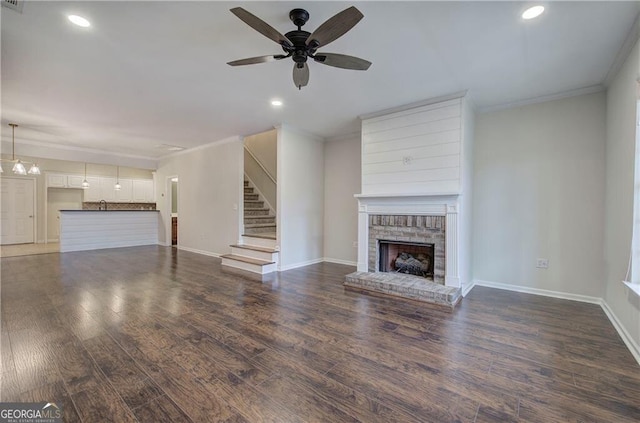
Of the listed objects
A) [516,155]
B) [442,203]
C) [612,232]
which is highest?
[516,155]

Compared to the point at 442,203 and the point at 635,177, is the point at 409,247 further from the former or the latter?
the point at 635,177

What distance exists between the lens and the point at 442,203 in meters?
3.65

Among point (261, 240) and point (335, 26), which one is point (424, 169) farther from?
point (261, 240)

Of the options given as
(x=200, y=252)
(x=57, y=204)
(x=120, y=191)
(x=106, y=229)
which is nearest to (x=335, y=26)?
(x=200, y=252)

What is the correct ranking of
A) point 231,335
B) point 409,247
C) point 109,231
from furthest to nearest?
point 109,231, point 409,247, point 231,335

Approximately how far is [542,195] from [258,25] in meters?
3.98

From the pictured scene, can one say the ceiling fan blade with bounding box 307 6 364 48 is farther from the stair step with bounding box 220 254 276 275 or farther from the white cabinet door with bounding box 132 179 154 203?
the white cabinet door with bounding box 132 179 154 203

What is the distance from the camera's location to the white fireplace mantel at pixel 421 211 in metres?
3.55

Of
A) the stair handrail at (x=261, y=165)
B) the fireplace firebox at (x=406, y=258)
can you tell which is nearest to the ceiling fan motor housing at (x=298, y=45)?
the fireplace firebox at (x=406, y=258)

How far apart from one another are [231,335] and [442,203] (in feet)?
9.84

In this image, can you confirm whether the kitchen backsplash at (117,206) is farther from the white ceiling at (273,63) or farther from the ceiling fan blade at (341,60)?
the ceiling fan blade at (341,60)

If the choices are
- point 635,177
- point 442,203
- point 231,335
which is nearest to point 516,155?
point 442,203

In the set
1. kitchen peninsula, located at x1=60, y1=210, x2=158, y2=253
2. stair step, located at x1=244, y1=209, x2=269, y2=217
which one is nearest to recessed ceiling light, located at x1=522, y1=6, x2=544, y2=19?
stair step, located at x1=244, y1=209, x2=269, y2=217

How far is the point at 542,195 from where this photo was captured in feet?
11.9
